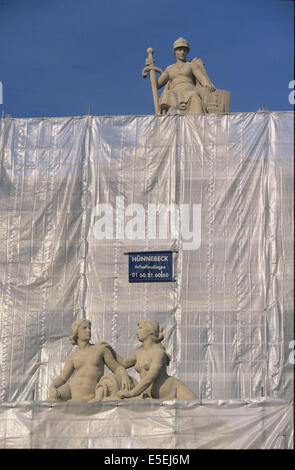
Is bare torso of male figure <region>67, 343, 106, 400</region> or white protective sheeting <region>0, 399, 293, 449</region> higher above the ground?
bare torso of male figure <region>67, 343, 106, 400</region>

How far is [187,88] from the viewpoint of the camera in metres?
25.9

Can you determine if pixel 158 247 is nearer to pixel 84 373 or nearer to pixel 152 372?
pixel 84 373

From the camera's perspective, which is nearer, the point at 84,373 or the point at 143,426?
the point at 143,426

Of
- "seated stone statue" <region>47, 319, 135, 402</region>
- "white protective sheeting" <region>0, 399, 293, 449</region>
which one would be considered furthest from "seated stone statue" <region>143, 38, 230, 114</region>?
"white protective sheeting" <region>0, 399, 293, 449</region>

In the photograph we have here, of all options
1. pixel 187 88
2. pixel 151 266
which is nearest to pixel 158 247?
pixel 151 266

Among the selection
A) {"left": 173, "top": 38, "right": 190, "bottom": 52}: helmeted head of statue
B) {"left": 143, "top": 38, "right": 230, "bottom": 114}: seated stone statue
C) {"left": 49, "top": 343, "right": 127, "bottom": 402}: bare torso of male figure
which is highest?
{"left": 173, "top": 38, "right": 190, "bottom": 52}: helmeted head of statue

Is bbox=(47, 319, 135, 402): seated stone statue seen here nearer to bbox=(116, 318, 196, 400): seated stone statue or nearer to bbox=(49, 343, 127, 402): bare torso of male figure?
bbox=(49, 343, 127, 402): bare torso of male figure

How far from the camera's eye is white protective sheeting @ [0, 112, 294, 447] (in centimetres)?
2306

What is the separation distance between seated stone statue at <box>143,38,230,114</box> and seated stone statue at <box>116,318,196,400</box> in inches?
357

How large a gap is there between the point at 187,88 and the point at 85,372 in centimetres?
1041

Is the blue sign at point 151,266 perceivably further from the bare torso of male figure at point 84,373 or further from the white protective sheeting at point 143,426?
the white protective sheeting at point 143,426

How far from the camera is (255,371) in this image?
22.8 metres
